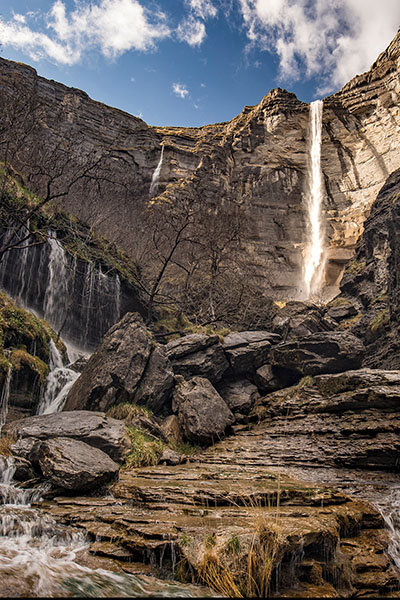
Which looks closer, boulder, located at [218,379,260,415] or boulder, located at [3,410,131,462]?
boulder, located at [3,410,131,462]

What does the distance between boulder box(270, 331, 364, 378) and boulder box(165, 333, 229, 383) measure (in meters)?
1.99

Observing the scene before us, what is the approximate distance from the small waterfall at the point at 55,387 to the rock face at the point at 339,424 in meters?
6.06

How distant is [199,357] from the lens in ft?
42.7

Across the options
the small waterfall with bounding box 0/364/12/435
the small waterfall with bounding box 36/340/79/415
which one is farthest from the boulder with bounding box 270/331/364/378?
the small waterfall with bounding box 0/364/12/435

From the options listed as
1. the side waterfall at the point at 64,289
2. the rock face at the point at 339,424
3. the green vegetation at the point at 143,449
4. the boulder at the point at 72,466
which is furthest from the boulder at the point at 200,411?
the side waterfall at the point at 64,289

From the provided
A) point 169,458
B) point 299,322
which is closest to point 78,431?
point 169,458

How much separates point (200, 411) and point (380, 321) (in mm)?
10338

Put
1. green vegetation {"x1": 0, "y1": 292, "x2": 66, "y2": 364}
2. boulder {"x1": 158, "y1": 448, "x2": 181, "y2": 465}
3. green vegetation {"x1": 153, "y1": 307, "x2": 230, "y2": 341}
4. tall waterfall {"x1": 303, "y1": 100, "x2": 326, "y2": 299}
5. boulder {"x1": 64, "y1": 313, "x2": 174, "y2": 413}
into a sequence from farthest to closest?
tall waterfall {"x1": 303, "y1": 100, "x2": 326, "y2": 299} → green vegetation {"x1": 153, "y1": 307, "x2": 230, "y2": 341} → green vegetation {"x1": 0, "y1": 292, "x2": 66, "y2": 364} → boulder {"x1": 64, "y1": 313, "x2": 174, "y2": 413} → boulder {"x1": 158, "y1": 448, "x2": 181, "y2": 465}

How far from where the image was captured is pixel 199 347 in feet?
43.7

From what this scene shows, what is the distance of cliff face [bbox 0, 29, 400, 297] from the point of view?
37.8m

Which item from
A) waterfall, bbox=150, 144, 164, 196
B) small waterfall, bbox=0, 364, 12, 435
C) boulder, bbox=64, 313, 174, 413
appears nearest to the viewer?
small waterfall, bbox=0, 364, 12, 435

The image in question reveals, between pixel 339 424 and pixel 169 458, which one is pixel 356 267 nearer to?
pixel 339 424

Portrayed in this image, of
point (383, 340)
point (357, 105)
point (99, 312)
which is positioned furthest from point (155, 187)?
point (383, 340)

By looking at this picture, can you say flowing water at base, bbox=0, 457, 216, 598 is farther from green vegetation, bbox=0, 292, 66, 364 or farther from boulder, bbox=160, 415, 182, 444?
green vegetation, bbox=0, 292, 66, 364
